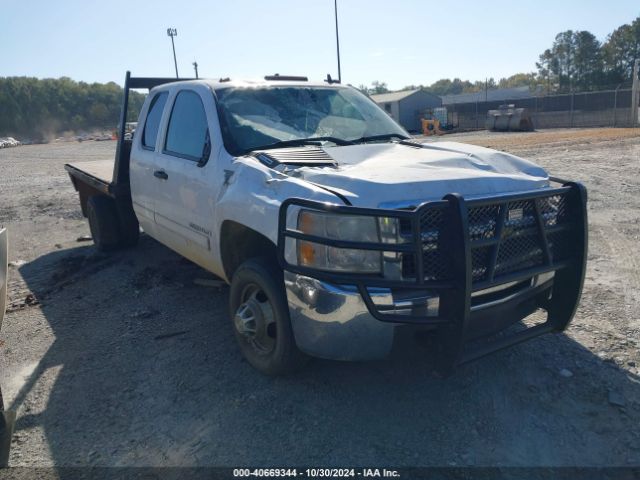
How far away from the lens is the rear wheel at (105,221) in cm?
655

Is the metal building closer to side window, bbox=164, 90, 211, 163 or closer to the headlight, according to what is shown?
side window, bbox=164, 90, 211, 163

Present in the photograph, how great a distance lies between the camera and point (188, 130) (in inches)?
176

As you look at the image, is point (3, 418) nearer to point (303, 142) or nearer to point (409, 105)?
point (303, 142)

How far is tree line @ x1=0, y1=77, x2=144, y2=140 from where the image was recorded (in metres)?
89.6

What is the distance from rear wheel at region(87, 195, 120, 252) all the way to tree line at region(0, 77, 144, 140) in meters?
90.6

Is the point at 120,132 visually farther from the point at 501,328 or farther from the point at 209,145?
the point at 501,328

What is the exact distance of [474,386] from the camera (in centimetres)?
327

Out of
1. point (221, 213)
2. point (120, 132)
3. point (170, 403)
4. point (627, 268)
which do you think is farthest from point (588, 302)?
point (120, 132)

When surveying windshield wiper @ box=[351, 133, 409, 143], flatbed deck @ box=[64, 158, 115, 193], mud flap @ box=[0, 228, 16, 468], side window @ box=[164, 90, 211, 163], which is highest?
side window @ box=[164, 90, 211, 163]

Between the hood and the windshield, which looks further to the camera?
the windshield

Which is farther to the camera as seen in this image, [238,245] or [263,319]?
[238,245]

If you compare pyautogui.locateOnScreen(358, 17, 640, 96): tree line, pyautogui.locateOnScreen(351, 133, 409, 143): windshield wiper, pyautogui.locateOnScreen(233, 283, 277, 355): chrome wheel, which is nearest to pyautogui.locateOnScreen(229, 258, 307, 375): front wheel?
pyautogui.locateOnScreen(233, 283, 277, 355): chrome wheel

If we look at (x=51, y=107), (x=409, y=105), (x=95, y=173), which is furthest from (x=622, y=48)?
(x=51, y=107)

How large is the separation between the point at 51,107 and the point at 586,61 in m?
92.7
